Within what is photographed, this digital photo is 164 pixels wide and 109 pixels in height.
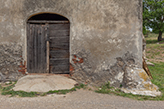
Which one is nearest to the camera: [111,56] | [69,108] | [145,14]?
[69,108]

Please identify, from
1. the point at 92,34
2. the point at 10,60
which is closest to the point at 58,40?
the point at 92,34

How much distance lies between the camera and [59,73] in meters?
5.10

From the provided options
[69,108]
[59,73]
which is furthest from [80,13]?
[69,108]

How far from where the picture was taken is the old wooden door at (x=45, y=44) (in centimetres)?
500

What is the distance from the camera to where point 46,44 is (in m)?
5.01

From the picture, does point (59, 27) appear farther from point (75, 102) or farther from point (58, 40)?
point (75, 102)

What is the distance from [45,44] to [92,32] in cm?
175

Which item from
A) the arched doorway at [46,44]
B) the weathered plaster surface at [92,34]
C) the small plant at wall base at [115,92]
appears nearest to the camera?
the small plant at wall base at [115,92]

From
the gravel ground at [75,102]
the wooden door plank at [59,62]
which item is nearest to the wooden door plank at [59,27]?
the wooden door plank at [59,62]

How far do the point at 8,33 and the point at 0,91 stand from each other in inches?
76.3

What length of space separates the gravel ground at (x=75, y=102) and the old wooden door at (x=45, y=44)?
1.52 meters

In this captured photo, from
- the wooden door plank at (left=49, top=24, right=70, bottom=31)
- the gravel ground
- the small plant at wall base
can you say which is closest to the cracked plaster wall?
the small plant at wall base

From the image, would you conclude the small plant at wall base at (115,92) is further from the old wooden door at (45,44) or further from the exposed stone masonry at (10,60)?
the exposed stone masonry at (10,60)

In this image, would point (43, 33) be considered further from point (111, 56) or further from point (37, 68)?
point (111, 56)
